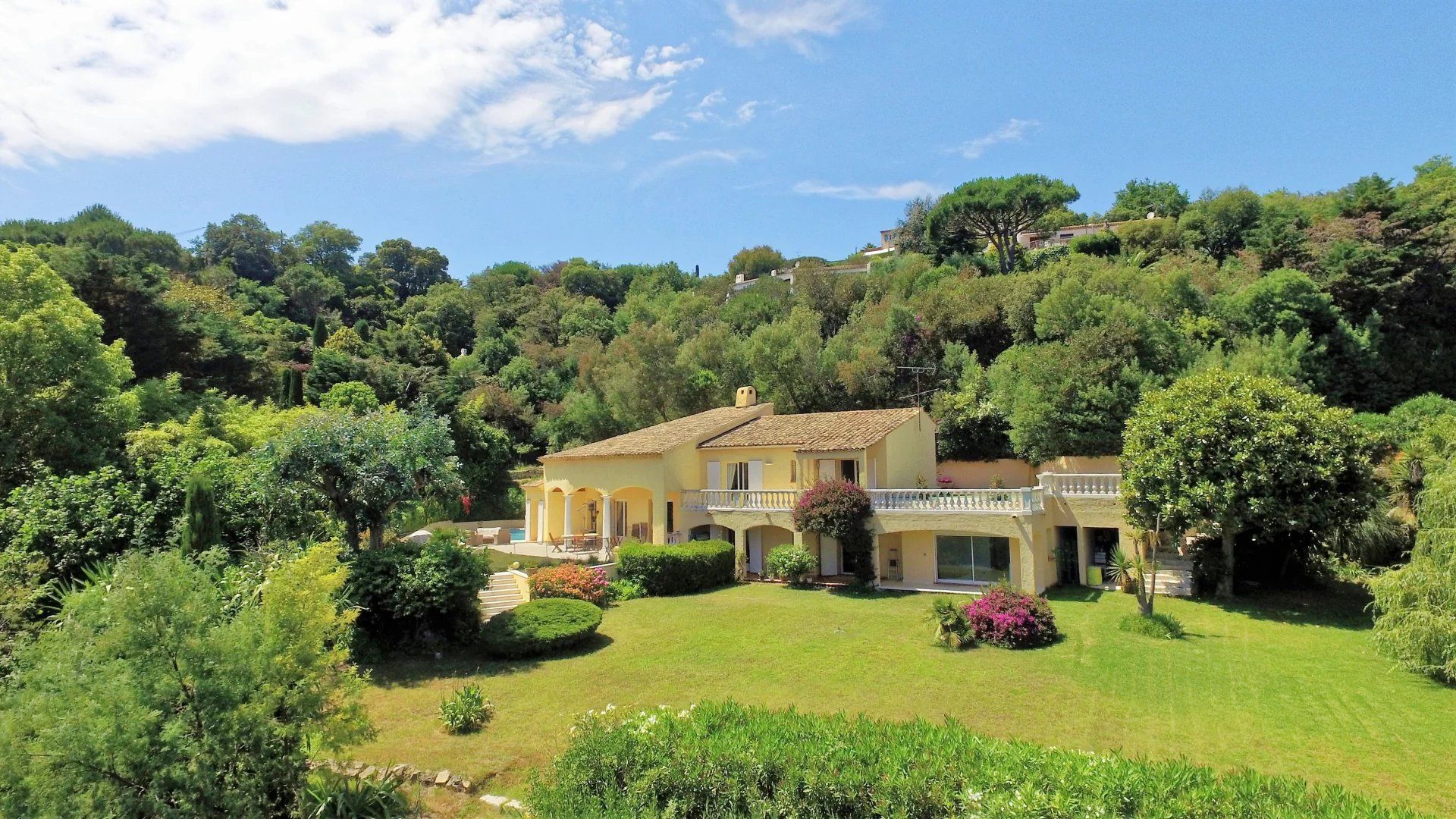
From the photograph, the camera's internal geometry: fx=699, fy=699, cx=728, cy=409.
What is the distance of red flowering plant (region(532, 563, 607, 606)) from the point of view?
21484mm

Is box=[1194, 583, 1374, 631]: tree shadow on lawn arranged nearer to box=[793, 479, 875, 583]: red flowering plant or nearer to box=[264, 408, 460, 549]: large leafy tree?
box=[793, 479, 875, 583]: red flowering plant

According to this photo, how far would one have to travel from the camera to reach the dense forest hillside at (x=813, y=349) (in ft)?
77.0

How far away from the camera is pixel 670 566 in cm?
2494

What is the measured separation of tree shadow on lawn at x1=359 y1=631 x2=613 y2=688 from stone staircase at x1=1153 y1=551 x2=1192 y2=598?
1769 centimetres

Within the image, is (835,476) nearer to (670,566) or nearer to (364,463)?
(670,566)

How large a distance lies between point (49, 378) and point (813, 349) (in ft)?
113

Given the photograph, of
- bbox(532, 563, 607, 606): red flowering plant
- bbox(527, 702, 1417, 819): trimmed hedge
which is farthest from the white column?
bbox(527, 702, 1417, 819): trimmed hedge

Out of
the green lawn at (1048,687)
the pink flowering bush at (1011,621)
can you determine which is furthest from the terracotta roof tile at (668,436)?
the pink flowering bush at (1011,621)

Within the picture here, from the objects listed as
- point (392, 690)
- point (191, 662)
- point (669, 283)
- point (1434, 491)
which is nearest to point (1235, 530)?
point (1434, 491)

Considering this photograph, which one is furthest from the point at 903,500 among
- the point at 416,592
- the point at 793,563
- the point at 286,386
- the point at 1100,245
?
the point at 1100,245

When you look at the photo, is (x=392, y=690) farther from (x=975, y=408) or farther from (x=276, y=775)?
(x=975, y=408)

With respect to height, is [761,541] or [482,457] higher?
[482,457]

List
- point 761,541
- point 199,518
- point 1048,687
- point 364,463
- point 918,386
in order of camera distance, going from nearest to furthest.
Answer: point 1048,687 → point 199,518 → point 364,463 → point 761,541 → point 918,386

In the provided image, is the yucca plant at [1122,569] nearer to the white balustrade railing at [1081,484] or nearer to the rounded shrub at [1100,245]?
the white balustrade railing at [1081,484]
